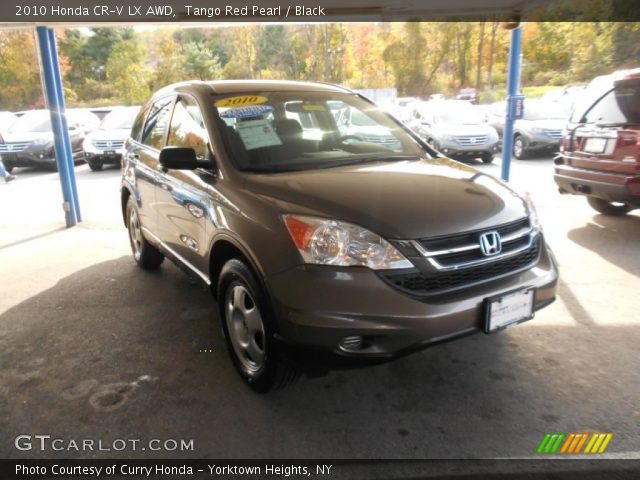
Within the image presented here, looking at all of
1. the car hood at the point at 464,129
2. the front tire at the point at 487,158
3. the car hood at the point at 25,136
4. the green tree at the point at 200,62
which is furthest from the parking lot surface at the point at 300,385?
the green tree at the point at 200,62

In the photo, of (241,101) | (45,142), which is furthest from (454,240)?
(45,142)

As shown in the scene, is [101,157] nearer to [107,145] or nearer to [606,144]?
[107,145]

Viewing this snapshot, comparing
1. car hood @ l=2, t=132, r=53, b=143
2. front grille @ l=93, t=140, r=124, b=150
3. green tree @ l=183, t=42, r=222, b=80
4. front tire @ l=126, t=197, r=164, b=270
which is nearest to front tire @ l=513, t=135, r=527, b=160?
front grille @ l=93, t=140, r=124, b=150

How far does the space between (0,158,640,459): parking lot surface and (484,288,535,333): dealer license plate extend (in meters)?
0.49

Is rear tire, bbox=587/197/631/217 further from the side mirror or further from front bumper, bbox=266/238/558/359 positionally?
the side mirror

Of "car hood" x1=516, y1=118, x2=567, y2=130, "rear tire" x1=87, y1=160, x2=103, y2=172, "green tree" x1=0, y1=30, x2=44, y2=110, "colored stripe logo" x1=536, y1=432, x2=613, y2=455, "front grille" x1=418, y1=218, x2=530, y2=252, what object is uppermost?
"green tree" x1=0, y1=30, x2=44, y2=110

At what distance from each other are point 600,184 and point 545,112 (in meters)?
9.01

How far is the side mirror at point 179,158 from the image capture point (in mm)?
2871

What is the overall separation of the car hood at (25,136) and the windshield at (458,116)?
1031cm

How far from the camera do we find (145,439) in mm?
2402

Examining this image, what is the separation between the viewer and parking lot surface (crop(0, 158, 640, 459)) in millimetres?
2371

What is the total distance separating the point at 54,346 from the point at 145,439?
139 centimetres

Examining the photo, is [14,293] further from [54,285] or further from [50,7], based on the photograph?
[50,7]

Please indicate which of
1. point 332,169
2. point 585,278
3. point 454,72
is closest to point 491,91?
point 454,72
